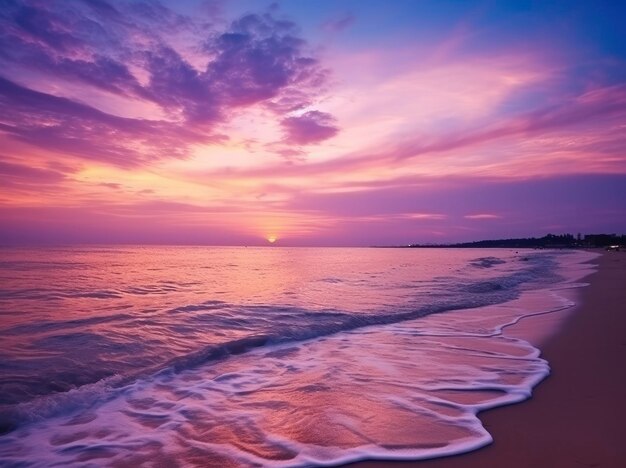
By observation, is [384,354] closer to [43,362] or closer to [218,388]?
[218,388]

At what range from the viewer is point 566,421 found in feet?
14.3

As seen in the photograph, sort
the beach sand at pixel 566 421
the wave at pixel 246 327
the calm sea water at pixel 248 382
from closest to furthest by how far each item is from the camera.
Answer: the beach sand at pixel 566 421 → the calm sea water at pixel 248 382 → the wave at pixel 246 327

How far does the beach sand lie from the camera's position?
141 inches

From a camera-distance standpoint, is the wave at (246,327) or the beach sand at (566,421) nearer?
the beach sand at (566,421)

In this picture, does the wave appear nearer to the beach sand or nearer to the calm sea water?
the calm sea water

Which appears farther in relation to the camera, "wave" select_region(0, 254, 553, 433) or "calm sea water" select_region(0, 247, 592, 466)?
"wave" select_region(0, 254, 553, 433)

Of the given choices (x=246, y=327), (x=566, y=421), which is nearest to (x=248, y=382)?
(x=566, y=421)

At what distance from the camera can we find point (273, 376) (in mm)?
6746

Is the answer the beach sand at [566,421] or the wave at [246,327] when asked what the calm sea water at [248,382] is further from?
the beach sand at [566,421]

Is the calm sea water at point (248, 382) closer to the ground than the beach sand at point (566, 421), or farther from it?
closer to the ground

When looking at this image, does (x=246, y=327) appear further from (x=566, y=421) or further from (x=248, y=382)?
(x=566, y=421)

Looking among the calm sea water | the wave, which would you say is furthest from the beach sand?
the wave

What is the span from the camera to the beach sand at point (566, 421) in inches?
141

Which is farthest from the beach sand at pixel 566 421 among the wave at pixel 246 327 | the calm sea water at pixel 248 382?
the wave at pixel 246 327
